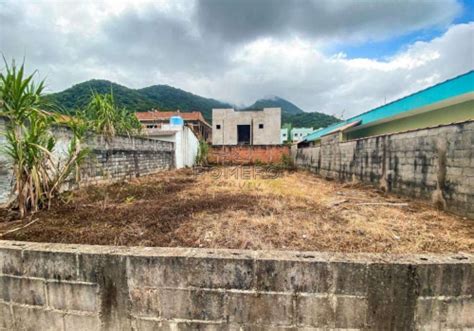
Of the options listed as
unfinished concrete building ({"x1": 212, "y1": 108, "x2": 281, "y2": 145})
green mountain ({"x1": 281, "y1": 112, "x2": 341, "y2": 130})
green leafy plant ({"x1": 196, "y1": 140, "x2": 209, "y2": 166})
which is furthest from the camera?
green mountain ({"x1": 281, "y1": 112, "x2": 341, "y2": 130})

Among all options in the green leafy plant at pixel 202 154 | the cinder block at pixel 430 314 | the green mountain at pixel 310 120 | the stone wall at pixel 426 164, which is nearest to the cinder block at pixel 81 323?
the cinder block at pixel 430 314

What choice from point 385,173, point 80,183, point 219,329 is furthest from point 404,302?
point 80,183

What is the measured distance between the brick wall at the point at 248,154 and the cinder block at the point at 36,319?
44.6 ft

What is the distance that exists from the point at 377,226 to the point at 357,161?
389 centimetres

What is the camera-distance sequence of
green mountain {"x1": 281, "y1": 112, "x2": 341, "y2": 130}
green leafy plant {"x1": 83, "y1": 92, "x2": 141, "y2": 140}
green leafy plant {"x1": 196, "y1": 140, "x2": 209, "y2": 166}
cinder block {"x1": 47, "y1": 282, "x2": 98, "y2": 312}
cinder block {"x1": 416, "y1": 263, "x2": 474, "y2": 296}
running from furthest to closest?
green mountain {"x1": 281, "y1": 112, "x2": 341, "y2": 130} → green leafy plant {"x1": 196, "y1": 140, "x2": 209, "y2": 166} → green leafy plant {"x1": 83, "y1": 92, "x2": 141, "y2": 140} → cinder block {"x1": 47, "y1": 282, "x2": 98, "y2": 312} → cinder block {"x1": 416, "y1": 263, "x2": 474, "y2": 296}

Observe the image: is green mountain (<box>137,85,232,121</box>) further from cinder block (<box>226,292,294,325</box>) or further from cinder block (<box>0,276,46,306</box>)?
cinder block (<box>226,292,294,325</box>)

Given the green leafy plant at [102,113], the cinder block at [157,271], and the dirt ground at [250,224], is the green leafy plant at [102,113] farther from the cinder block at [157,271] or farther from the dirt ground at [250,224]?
the cinder block at [157,271]

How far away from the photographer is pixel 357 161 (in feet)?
19.2

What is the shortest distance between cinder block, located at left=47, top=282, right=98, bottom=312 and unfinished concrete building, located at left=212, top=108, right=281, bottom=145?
21.9m

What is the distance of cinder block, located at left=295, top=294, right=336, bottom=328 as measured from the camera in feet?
4.31

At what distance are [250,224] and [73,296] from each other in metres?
1.56

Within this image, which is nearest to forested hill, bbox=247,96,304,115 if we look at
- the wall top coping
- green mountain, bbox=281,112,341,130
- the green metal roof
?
green mountain, bbox=281,112,341,130

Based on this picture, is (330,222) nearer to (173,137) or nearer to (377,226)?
(377,226)

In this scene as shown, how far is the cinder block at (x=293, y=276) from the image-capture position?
1.31 meters
